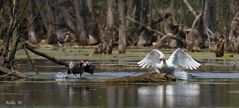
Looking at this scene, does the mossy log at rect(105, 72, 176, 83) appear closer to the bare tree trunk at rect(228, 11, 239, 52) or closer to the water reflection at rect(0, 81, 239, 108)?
the water reflection at rect(0, 81, 239, 108)

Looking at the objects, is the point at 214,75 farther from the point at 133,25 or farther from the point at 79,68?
the point at 133,25

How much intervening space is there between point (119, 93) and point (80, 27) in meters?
40.3

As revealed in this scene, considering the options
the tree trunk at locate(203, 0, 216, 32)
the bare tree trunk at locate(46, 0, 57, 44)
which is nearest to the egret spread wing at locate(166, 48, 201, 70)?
the tree trunk at locate(203, 0, 216, 32)

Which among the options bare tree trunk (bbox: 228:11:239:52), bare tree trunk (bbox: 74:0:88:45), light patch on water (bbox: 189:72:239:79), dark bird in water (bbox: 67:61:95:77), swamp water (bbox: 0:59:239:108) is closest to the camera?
swamp water (bbox: 0:59:239:108)

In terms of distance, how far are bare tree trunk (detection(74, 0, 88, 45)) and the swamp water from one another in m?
33.6

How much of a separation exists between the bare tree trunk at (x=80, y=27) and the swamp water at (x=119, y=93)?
33.6m

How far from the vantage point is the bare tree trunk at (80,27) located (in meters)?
57.5

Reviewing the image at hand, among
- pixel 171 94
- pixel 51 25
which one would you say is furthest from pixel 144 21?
pixel 171 94

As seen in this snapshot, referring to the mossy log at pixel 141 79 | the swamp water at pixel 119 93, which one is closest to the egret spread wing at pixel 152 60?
the swamp water at pixel 119 93

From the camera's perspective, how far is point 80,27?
5828 cm

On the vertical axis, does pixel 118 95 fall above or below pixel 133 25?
below

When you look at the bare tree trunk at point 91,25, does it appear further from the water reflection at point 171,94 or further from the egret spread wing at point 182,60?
the water reflection at point 171,94

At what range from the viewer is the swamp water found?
616 inches

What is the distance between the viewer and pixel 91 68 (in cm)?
2289
